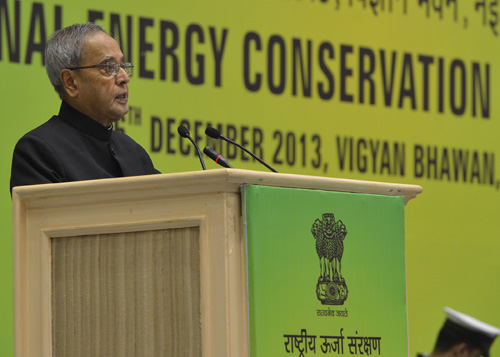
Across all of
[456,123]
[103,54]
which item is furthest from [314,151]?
[103,54]

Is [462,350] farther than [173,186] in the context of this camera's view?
Yes

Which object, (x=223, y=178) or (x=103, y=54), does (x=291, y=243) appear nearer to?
(x=223, y=178)

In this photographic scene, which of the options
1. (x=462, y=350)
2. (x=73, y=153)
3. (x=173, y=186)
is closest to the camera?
(x=173, y=186)

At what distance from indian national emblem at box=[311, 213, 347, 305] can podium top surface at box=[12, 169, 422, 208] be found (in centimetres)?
8

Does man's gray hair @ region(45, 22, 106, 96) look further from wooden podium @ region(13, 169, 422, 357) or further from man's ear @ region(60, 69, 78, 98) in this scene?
wooden podium @ region(13, 169, 422, 357)

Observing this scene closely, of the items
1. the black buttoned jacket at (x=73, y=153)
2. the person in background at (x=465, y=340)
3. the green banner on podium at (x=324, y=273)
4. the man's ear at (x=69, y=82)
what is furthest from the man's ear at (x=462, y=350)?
the man's ear at (x=69, y=82)

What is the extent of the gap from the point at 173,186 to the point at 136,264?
18 cm

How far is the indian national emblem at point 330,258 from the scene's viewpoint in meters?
2.23

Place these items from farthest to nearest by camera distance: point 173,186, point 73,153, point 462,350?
point 462,350
point 73,153
point 173,186

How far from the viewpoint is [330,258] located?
2.25m

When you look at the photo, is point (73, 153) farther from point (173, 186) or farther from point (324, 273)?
point (324, 273)

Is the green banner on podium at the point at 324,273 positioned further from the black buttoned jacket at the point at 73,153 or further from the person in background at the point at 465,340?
the black buttoned jacket at the point at 73,153

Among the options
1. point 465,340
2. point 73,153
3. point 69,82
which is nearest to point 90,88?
point 69,82

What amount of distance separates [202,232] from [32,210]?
1.50 feet
